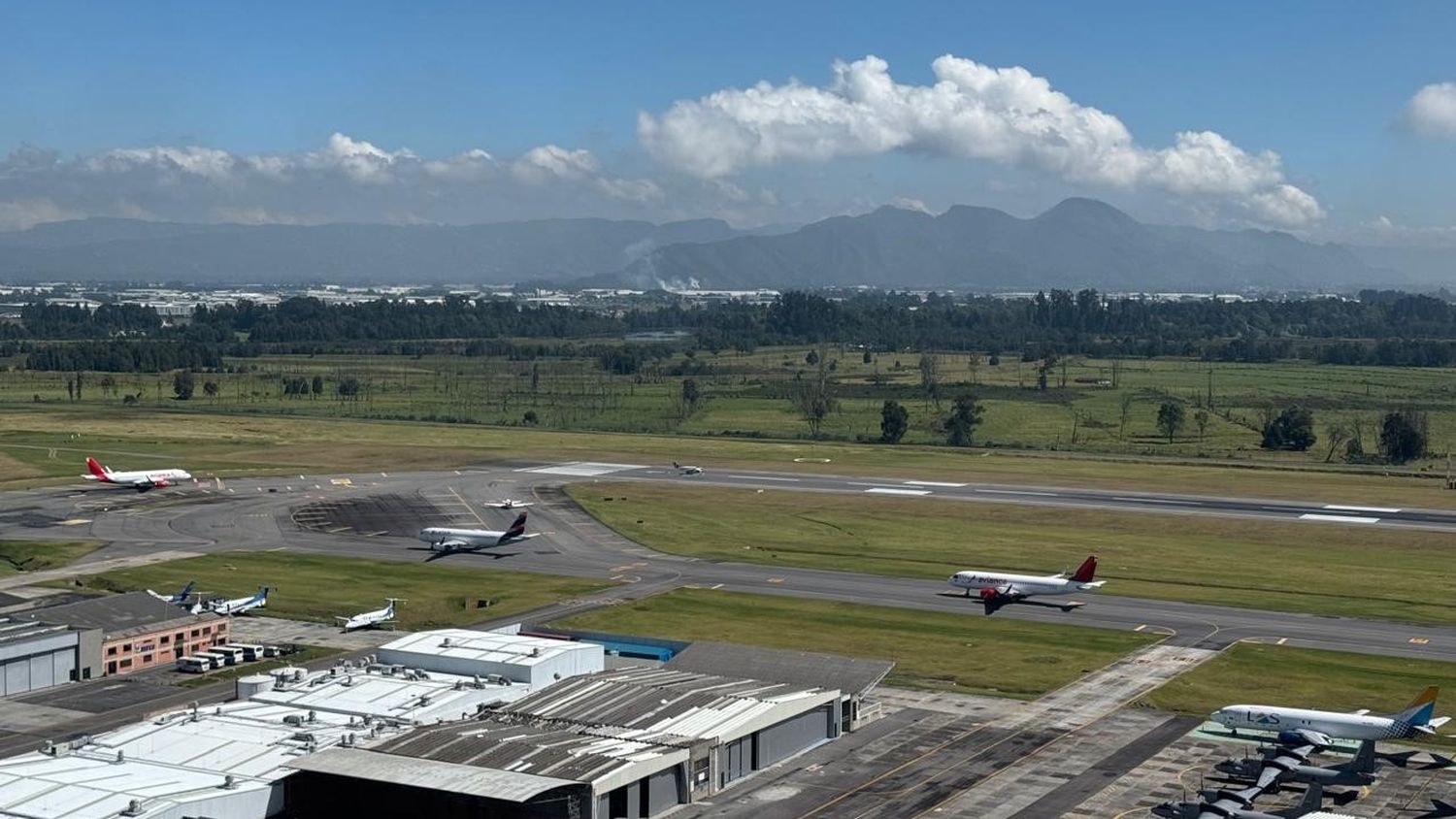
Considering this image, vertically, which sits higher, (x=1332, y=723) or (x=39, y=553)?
(x=39, y=553)

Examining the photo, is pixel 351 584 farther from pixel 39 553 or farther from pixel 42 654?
pixel 42 654

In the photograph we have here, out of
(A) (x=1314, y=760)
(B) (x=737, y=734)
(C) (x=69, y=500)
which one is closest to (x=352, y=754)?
(B) (x=737, y=734)

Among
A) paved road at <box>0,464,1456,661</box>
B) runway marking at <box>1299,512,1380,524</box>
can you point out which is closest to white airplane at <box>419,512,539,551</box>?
paved road at <box>0,464,1456,661</box>

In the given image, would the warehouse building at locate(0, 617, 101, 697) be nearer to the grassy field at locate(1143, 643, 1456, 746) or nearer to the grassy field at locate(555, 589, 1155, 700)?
the grassy field at locate(555, 589, 1155, 700)

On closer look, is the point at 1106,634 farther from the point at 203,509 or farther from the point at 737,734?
the point at 203,509

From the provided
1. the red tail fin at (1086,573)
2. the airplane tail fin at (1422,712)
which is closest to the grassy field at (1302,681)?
the airplane tail fin at (1422,712)

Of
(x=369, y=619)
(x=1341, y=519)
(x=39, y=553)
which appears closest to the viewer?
(x=369, y=619)

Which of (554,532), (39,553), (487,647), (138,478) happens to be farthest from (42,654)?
(138,478)

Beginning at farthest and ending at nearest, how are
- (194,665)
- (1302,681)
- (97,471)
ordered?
(97,471) → (194,665) → (1302,681)
